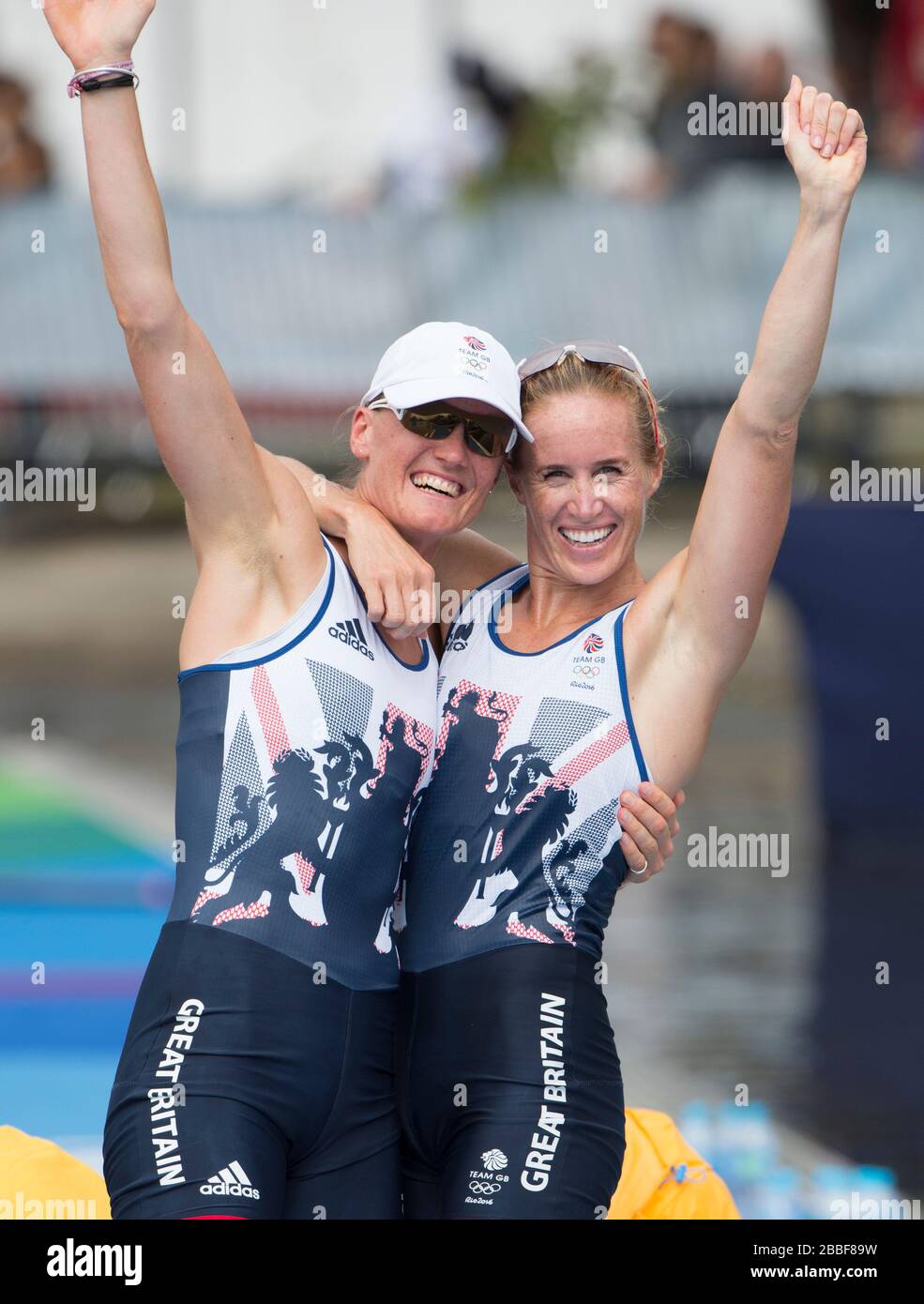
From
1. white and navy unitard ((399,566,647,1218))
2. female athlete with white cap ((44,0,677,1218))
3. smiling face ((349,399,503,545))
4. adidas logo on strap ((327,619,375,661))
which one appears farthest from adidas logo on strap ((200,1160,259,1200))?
smiling face ((349,399,503,545))

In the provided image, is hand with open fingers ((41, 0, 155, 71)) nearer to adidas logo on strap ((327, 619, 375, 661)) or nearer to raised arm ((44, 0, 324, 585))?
raised arm ((44, 0, 324, 585))

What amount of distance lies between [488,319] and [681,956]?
4.61m

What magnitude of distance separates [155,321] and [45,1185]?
1843mm

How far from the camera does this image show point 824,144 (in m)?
2.79

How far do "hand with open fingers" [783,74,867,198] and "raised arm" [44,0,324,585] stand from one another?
3.31 ft

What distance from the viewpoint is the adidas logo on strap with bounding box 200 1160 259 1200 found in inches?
102

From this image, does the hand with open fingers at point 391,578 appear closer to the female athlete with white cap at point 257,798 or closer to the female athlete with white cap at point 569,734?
the female athlete with white cap at point 257,798

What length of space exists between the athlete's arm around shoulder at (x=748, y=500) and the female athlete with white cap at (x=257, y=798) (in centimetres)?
39

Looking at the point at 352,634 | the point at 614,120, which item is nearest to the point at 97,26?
the point at 352,634

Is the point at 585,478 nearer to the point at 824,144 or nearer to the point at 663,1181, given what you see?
the point at 824,144

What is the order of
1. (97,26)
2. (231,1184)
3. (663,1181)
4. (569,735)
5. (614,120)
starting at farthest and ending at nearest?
1. (614,120)
2. (663,1181)
3. (569,735)
4. (97,26)
5. (231,1184)

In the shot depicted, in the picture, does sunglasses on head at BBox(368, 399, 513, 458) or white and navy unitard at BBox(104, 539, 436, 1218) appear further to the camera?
sunglasses on head at BBox(368, 399, 513, 458)

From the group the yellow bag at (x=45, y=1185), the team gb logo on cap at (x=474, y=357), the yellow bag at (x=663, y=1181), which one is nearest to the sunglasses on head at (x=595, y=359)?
the team gb logo on cap at (x=474, y=357)

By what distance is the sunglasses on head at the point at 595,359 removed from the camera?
3086 mm
